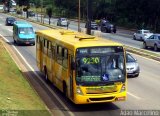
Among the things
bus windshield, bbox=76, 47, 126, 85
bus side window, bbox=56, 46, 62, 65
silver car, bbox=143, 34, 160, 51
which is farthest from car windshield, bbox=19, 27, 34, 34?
bus windshield, bbox=76, 47, 126, 85

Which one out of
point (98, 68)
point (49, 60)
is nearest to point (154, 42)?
point (49, 60)

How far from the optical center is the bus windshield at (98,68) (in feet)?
53.7

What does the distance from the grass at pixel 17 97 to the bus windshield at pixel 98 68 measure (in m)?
1.90

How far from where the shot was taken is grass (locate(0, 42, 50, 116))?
1473 cm

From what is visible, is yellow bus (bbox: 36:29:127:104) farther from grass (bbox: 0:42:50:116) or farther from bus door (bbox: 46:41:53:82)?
bus door (bbox: 46:41:53:82)

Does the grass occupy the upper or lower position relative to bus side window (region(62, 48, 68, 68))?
lower

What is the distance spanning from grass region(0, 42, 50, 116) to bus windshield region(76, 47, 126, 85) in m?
1.90

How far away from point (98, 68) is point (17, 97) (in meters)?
3.29

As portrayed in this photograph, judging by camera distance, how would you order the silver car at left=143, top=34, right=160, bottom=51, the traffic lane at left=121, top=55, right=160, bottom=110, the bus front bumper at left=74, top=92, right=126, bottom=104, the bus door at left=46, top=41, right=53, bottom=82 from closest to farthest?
the bus front bumper at left=74, top=92, right=126, bottom=104
the traffic lane at left=121, top=55, right=160, bottom=110
the bus door at left=46, top=41, right=53, bottom=82
the silver car at left=143, top=34, right=160, bottom=51

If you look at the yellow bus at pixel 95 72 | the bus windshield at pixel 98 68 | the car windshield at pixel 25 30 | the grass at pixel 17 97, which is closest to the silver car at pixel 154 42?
the car windshield at pixel 25 30

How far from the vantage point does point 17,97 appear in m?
16.8

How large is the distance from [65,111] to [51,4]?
12648 centimetres

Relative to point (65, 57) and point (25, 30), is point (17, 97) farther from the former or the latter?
point (25, 30)

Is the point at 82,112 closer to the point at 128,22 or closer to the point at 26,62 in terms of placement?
the point at 26,62
